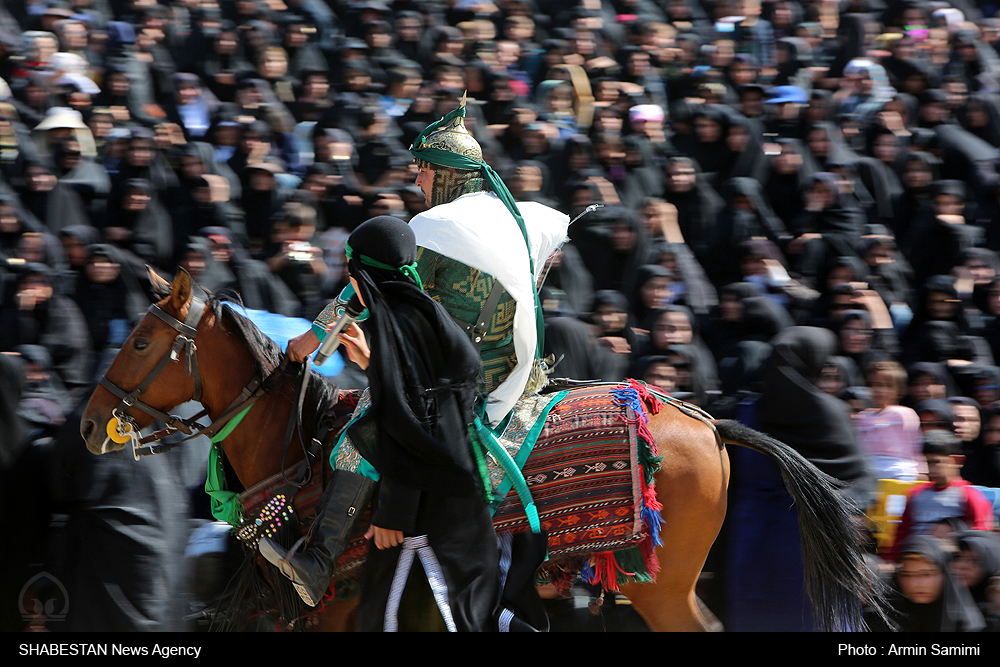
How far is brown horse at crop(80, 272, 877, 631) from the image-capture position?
469cm

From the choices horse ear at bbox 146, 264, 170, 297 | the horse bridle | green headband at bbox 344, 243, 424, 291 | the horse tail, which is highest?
green headband at bbox 344, 243, 424, 291

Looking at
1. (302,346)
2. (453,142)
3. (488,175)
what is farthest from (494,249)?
(302,346)

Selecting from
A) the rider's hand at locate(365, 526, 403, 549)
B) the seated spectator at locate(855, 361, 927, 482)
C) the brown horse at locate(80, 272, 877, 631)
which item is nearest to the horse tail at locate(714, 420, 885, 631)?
the brown horse at locate(80, 272, 877, 631)

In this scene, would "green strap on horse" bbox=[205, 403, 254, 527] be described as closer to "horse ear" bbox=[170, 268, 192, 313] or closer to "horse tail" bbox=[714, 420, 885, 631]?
"horse ear" bbox=[170, 268, 192, 313]

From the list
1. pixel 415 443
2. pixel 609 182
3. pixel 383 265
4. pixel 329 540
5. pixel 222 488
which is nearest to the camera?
pixel 415 443

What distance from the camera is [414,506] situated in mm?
4316

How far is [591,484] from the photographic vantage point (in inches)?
194

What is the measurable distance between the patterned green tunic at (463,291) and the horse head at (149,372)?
104 cm

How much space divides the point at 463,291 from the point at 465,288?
0.05ft

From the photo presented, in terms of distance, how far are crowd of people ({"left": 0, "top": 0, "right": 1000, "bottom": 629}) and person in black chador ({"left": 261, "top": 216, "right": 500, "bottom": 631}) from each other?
1.70 m

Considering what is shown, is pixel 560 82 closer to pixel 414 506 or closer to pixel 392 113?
pixel 392 113

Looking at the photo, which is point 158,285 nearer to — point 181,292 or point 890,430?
point 181,292

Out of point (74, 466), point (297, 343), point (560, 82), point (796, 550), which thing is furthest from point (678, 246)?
point (74, 466)

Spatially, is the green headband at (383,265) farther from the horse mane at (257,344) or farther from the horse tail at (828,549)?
the horse tail at (828,549)
